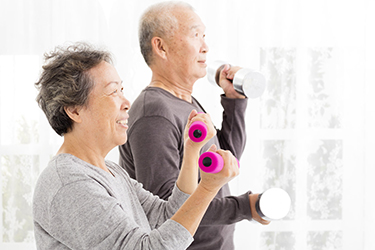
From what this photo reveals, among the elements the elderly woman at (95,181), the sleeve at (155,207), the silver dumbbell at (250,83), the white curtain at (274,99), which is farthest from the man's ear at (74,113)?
the white curtain at (274,99)

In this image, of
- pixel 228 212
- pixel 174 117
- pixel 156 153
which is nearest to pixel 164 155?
pixel 156 153

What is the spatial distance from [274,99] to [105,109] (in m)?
1.71

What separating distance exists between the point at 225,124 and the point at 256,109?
0.93 meters

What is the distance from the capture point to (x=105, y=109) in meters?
1.02

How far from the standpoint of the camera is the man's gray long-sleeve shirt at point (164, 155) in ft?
4.13

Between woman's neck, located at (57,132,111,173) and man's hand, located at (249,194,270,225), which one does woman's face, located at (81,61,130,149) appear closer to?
woman's neck, located at (57,132,111,173)

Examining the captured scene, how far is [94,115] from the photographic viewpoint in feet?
3.31

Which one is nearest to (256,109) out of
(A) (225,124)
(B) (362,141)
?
(B) (362,141)

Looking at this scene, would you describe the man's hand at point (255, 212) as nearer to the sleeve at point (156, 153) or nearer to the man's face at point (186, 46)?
the sleeve at point (156, 153)

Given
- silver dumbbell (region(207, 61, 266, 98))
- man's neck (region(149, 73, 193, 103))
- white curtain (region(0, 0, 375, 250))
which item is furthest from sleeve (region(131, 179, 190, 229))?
white curtain (region(0, 0, 375, 250))

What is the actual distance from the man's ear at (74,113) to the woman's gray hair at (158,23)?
54 cm

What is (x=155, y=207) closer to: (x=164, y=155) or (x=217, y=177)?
(x=164, y=155)

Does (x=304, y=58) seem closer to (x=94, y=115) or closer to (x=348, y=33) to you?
(x=348, y=33)

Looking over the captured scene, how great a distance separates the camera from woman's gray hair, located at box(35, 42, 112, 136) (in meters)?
0.98
